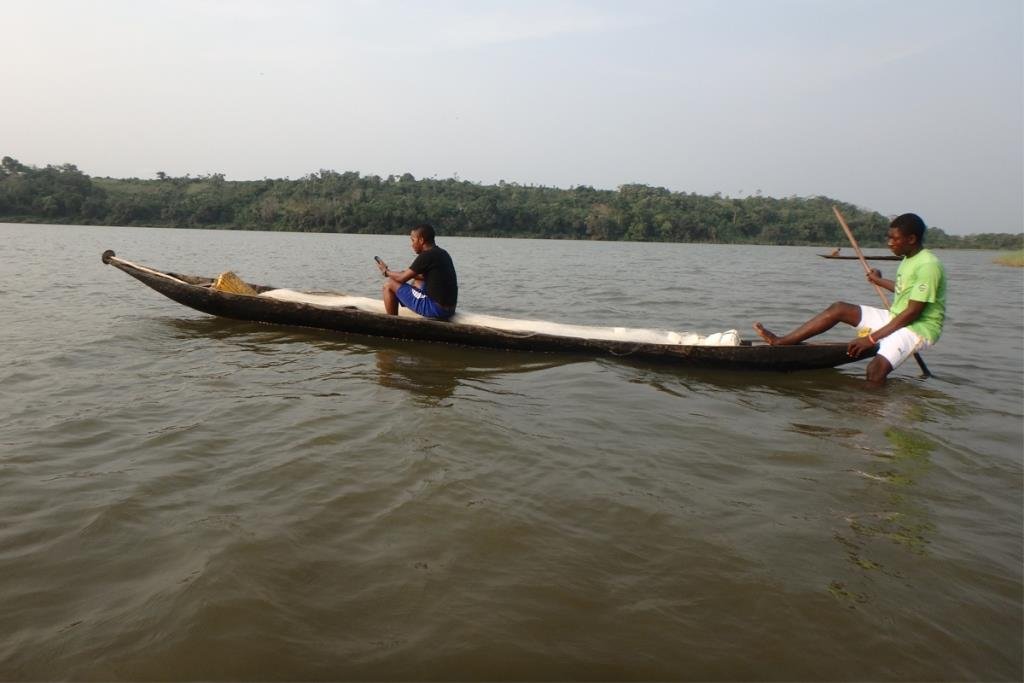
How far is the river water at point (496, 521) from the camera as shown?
5.68 feet

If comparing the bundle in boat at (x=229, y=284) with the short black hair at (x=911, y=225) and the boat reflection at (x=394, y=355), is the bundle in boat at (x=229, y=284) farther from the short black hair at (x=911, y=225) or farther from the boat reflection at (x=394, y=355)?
the short black hair at (x=911, y=225)

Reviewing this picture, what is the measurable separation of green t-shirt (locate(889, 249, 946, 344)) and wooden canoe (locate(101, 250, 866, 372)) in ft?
1.71

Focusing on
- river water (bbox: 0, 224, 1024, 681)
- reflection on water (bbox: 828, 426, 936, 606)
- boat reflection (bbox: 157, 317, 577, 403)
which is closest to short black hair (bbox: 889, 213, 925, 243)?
river water (bbox: 0, 224, 1024, 681)

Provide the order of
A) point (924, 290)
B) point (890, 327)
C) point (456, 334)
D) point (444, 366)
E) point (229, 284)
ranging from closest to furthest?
point (924, 290), point (890, 327), point (444, 366), point (456, 334), point (229, 284)

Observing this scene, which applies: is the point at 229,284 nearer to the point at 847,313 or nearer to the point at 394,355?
the point at 394,355

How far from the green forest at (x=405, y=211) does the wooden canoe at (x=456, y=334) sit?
123 ft

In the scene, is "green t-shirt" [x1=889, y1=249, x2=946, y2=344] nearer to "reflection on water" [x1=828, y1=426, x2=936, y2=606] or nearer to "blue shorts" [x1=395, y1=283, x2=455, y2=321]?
"reflection on water" [x1=828, y1=426, x2=936, y2=606]

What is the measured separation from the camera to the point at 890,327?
15.3 feet

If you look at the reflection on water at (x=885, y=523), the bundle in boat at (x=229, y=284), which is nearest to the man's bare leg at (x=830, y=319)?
the reflection on water at (x=885, y=523)

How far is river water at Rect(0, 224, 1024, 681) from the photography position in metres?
1.73

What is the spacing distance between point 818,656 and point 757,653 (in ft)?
0.56

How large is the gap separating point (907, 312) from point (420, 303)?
3.91 m

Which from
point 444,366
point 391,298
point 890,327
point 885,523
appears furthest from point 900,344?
point 391,298

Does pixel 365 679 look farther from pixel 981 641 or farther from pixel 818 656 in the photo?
pixel 981 641
